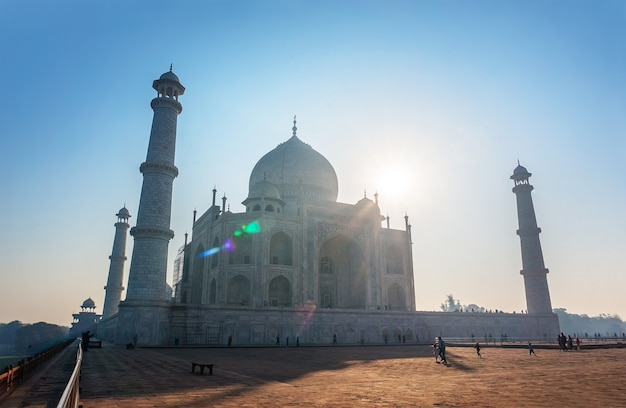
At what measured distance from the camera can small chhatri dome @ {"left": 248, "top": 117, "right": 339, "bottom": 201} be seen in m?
43.1

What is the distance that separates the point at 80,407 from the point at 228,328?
68.4 ft

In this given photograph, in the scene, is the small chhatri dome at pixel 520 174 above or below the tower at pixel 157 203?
above

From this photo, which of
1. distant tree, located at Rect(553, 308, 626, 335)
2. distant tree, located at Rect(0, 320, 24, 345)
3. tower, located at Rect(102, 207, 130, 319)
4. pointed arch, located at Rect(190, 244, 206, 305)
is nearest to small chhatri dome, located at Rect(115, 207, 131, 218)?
tower, located at Rect(102, 207, 130, 319)

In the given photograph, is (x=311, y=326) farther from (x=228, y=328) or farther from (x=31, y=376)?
(x=31, y=376)

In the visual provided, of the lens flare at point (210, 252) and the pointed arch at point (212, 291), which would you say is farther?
the lens flare at point (210, 252)

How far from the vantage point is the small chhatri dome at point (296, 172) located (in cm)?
4309

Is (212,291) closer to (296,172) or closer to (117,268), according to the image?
(296,172)

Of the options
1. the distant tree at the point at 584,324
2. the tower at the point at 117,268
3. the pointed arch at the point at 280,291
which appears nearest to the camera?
the pointed arch at the point at 280,291

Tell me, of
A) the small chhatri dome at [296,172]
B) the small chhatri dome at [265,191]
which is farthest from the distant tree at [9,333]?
the small chhatri dome at [265,191]

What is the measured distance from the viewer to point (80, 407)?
6109mm

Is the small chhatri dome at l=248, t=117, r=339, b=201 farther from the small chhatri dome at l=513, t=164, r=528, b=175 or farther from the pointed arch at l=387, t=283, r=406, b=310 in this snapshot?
the small chhatri dome at l=513, t=164, r=528, b=175

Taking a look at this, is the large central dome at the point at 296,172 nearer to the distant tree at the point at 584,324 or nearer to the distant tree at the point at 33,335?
the distant tree at the point at 33,335

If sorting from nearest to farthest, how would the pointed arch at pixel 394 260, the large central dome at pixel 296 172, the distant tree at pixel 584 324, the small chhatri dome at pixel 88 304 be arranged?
1. the pointed arch at pixel 394 260
2. the large central dome at pixel 296 172
3. the small chhatri dome at pixel 88 304
4. the distant tree at pixel 584 324

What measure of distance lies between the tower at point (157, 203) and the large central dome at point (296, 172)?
14074 mm
